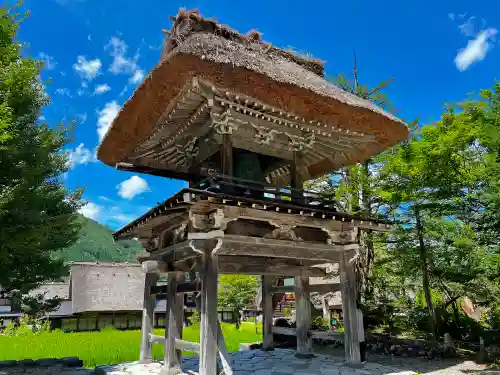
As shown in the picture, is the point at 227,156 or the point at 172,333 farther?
the point at 172,333

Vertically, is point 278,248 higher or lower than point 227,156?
lower

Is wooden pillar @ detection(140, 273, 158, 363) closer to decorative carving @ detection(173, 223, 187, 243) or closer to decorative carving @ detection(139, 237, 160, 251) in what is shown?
decorative carving @ detection(139, 237, 160, 251)

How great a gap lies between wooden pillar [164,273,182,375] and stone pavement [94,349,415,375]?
381 mm

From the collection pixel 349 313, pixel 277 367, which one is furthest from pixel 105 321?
pixel 349 313

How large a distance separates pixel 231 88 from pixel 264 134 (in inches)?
60.6

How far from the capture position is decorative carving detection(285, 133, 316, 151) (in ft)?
28.4

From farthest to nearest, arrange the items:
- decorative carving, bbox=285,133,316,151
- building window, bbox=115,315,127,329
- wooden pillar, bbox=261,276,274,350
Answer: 1. building window, bbox=115,315,127,329
2. wooden pillar, bbox=261,276,274,350
3. decorative carving, bbox=285,133,316,151

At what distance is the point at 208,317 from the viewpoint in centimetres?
A: 662

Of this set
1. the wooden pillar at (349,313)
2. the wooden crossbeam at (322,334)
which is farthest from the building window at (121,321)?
the wooden pillar at (349,313)

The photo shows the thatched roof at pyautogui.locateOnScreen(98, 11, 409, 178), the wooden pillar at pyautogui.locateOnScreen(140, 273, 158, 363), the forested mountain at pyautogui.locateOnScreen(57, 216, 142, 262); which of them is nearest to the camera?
the thatched roof at pyautogui.locateOnScreen(98, 11, 409, 178)

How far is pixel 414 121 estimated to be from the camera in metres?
15.3

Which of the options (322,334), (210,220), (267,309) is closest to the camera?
(210,220)

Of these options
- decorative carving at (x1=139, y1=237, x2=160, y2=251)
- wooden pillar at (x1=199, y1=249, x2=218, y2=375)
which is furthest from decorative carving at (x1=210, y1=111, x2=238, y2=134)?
decorative carving at (x1=139, y1=237, x2=160, y2=251)

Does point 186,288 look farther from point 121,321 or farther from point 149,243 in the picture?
point 121,321
